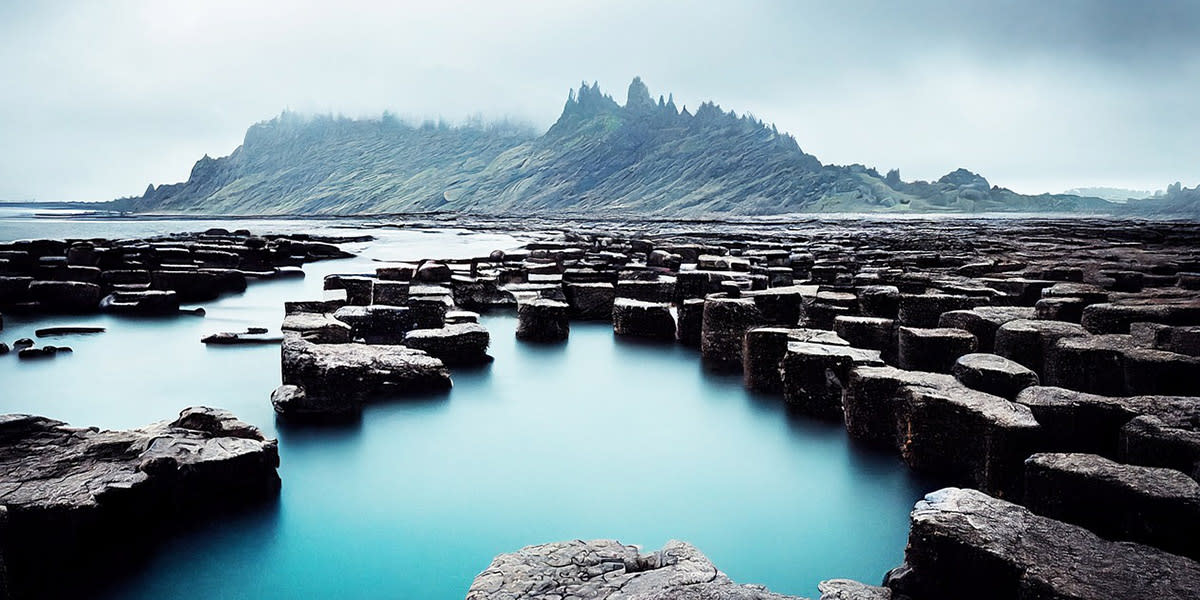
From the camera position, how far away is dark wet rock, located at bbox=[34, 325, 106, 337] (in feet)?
23.8

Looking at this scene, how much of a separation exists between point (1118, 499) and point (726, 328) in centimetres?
401

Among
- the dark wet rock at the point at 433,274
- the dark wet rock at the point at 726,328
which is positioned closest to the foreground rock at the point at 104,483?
the dark wet rock at the point at 726,328

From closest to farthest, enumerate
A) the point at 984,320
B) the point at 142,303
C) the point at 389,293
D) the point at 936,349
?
1. the point at 936,349
2. the point at 984,320
3. the point at 389,293
4. the point at 142,303

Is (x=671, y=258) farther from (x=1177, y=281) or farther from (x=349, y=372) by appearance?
(x=349, y=372)

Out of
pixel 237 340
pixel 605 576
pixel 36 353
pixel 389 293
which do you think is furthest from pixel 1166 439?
pixel 36 353

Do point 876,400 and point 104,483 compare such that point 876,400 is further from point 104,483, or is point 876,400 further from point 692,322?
point 104,483

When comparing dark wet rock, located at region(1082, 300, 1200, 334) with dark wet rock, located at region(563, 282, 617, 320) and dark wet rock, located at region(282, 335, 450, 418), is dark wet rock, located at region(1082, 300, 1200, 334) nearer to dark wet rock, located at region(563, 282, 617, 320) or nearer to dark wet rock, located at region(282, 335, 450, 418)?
dark wet rock, located at region(563, 282, 617, 320)

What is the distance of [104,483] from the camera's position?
2.70 metres

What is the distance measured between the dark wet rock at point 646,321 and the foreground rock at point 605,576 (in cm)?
492

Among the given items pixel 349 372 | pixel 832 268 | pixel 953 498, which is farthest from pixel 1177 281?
pixel 349 372

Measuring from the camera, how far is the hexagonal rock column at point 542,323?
7238 millimetres

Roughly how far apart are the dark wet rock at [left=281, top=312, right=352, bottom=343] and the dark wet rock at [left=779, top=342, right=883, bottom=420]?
3.55 meters

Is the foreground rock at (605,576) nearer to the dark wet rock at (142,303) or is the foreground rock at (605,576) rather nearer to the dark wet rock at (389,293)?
the dark wet rock at (389,293)

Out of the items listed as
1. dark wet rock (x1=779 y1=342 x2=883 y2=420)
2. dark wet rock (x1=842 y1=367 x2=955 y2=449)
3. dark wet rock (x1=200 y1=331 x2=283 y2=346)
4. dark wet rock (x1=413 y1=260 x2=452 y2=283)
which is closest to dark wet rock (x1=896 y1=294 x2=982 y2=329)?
dark wet rock (x1=779 y1=342 x2=883 y2=420)
